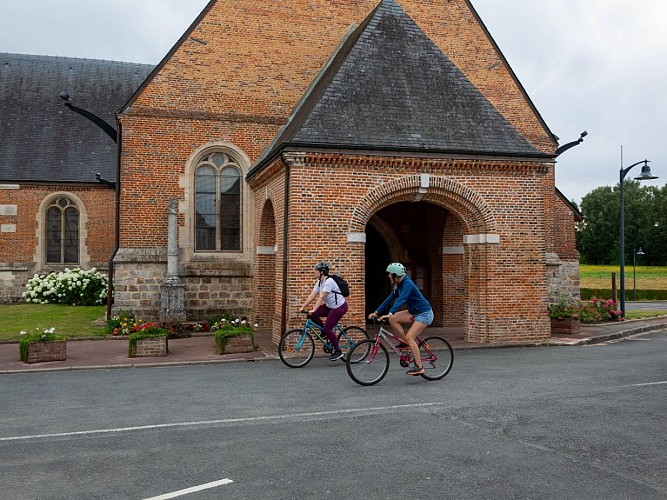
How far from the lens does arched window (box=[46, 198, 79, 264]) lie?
2555cm

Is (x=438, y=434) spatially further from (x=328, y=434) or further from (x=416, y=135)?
(x=416, y=135)

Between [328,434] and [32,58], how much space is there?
88.3 feet

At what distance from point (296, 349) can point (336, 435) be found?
16.1ft

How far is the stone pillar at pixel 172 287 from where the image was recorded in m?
16.7

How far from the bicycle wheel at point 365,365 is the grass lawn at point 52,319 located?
329 inches

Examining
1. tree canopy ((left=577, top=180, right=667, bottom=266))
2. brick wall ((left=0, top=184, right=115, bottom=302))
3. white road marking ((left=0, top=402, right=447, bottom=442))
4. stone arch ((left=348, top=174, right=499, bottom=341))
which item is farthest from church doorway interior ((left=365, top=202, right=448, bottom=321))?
tree canopy ((left=577, top=180, right=667, bottom=266))

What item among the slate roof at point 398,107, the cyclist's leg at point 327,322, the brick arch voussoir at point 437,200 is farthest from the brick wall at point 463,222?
the cyclist's leg at point 327,322

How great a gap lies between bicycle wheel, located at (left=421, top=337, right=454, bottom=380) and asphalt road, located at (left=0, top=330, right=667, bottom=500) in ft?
0.54

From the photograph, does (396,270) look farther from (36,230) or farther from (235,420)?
(36,230)

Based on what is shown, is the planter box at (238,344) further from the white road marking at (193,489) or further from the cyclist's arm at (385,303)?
the white road marking at (193,489)

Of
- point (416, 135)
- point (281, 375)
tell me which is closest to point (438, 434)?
point (281, 375)

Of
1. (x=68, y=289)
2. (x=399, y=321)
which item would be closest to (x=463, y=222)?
(x=399, y=321)

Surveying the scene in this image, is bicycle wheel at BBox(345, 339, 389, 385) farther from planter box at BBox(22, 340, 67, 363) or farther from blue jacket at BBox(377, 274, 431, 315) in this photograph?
planter box at BBox(22, 340, 67, 363)

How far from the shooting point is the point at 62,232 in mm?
25594
